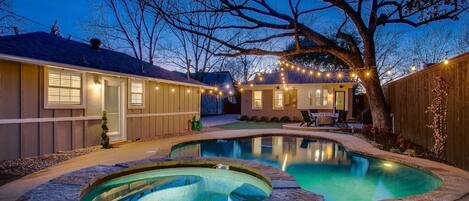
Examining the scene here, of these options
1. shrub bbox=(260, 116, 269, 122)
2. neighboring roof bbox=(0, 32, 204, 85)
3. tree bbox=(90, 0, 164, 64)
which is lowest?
shrub bbox=(260, 116, 269, 122)

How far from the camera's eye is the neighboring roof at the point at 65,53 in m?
6.77

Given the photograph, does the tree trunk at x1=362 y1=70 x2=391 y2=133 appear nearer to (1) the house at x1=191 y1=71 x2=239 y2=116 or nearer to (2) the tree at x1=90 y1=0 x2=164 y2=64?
(1) the house at x1=191 y1=71 x2=239 y2=116

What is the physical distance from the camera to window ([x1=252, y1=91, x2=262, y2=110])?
2064 centimetres

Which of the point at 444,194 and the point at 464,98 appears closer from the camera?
the point at 444,194

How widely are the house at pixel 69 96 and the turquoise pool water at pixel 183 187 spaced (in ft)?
9.65

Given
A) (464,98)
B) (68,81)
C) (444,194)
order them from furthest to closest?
(68,81), (464,98), (444,194)

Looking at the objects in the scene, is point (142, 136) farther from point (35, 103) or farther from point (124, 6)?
point (124, 6)

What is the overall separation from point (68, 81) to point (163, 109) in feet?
14.3

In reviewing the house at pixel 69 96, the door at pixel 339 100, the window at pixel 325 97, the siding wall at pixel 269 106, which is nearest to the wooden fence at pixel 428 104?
the door at pixel 339 100

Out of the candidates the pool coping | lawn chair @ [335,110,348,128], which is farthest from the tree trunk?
the pool coping

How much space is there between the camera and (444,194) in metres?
4.21

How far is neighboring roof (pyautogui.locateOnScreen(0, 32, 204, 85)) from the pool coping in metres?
3.06

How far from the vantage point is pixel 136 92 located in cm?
1038

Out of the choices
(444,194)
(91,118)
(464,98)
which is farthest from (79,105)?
(464,98)
